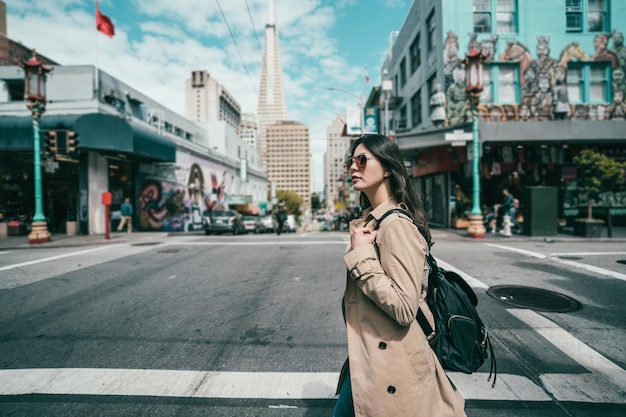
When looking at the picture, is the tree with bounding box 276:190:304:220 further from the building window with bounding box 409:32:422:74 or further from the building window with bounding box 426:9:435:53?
the building window with bounding box 426:9:435:53

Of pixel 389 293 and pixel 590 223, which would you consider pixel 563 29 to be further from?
pixel 389 293

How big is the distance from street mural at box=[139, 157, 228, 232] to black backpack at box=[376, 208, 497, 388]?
2524cm

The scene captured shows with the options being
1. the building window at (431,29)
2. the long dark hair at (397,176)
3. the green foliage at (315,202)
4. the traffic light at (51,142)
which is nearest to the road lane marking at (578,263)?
the long dark hair at (397,176)

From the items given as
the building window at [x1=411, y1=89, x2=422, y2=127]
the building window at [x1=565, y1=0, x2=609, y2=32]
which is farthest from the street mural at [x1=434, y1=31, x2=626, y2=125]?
the building window at [x1=411, y1=89, x2=422, y2=127]

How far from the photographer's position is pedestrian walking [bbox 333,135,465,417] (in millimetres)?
1408

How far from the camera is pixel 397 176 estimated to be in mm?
1737

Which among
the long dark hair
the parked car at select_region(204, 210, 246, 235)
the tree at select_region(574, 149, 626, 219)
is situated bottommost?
the parked car at select_region(204, 210, 246, 235)

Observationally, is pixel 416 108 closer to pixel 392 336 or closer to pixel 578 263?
pixel 578 263

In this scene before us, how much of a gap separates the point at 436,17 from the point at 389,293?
2076 centimetres

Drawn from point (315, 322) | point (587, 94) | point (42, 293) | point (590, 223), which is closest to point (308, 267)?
point (315, 322)

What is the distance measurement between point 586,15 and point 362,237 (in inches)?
929

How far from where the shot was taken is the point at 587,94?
17000mm

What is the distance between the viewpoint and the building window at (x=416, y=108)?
21516mm

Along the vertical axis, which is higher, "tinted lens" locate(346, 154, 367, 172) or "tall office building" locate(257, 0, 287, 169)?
"tall office building" locate(257, 0, 287, 169)
